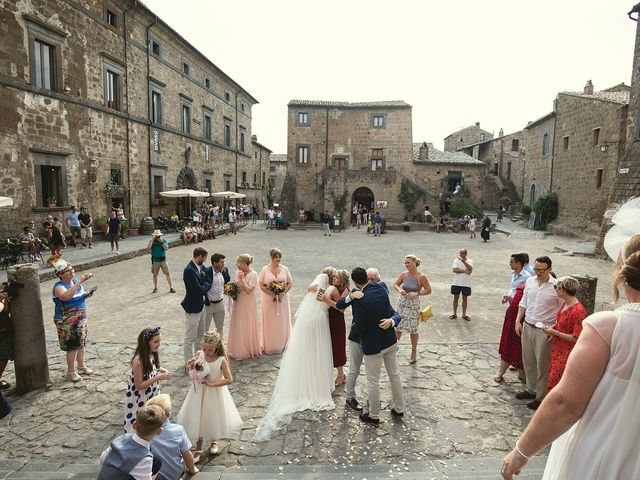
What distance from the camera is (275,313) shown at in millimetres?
6676

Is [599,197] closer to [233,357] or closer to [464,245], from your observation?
[464,245]

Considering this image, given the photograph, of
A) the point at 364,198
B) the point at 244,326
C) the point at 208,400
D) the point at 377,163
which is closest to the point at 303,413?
the point at 208,400

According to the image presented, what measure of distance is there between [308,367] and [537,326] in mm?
2868

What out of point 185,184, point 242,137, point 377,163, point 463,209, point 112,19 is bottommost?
point 463,209

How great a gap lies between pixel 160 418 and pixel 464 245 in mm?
20324

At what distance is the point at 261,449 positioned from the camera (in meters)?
4.18

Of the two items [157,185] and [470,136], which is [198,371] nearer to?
[157,185]

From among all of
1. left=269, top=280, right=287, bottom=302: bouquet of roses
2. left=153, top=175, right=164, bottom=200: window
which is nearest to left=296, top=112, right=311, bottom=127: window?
left=153, top=175, right=164, bottom=200: window

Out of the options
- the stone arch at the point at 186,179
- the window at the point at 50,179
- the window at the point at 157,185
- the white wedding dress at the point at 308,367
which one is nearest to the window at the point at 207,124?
the stone arch at the point at 186,179

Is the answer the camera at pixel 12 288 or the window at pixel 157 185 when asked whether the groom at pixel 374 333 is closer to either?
the camera at pixel 12 288

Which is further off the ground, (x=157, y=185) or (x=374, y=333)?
(x=157, y=185)

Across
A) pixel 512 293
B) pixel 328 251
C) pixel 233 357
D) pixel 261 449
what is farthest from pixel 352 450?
pixel 328 251

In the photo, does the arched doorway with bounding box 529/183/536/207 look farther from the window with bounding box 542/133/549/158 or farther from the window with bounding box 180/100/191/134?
the window with bounding box 180/100/191/134

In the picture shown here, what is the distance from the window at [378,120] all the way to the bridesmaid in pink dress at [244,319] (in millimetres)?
31859
